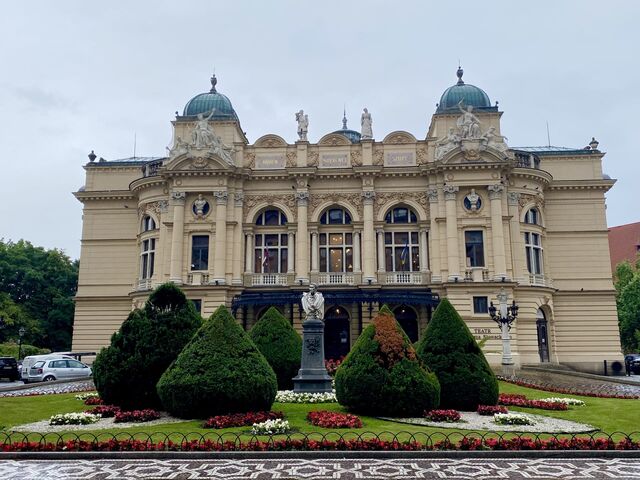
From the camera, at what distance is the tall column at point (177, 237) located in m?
39.5

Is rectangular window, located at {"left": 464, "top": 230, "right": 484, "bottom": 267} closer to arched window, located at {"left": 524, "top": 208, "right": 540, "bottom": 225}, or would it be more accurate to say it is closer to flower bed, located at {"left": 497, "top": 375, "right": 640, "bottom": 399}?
arched window, located at {"left": 524, "top": 208, "right": 540, "bottom": 225}

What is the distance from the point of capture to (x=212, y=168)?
4050cm

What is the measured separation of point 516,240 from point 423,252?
6.77 m

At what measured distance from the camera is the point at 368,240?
40.2 metres

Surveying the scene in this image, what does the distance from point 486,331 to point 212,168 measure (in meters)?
22.6

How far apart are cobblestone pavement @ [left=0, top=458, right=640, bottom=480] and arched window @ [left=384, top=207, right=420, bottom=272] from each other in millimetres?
29046

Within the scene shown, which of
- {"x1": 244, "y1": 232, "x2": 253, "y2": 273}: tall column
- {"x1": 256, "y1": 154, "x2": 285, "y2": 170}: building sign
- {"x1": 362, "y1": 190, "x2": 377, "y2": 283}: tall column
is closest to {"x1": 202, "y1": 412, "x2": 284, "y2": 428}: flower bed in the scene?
{"x1": 362, "y1": 190, "x2": 377, "y2": 283}: tall column

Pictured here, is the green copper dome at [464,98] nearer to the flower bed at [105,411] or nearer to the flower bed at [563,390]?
the flower bed at [563,390]

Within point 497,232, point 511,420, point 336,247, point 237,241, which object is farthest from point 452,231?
point 511,420

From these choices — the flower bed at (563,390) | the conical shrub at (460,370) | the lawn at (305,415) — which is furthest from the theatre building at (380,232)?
the conical shrub at (460,370)

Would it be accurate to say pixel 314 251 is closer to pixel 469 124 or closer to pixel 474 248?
pixel 474 248

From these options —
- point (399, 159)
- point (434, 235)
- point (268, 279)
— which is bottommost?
point (268, 279)

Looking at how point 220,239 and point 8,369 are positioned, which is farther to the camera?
point 220,239

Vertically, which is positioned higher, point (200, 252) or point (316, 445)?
point (200, 252)
